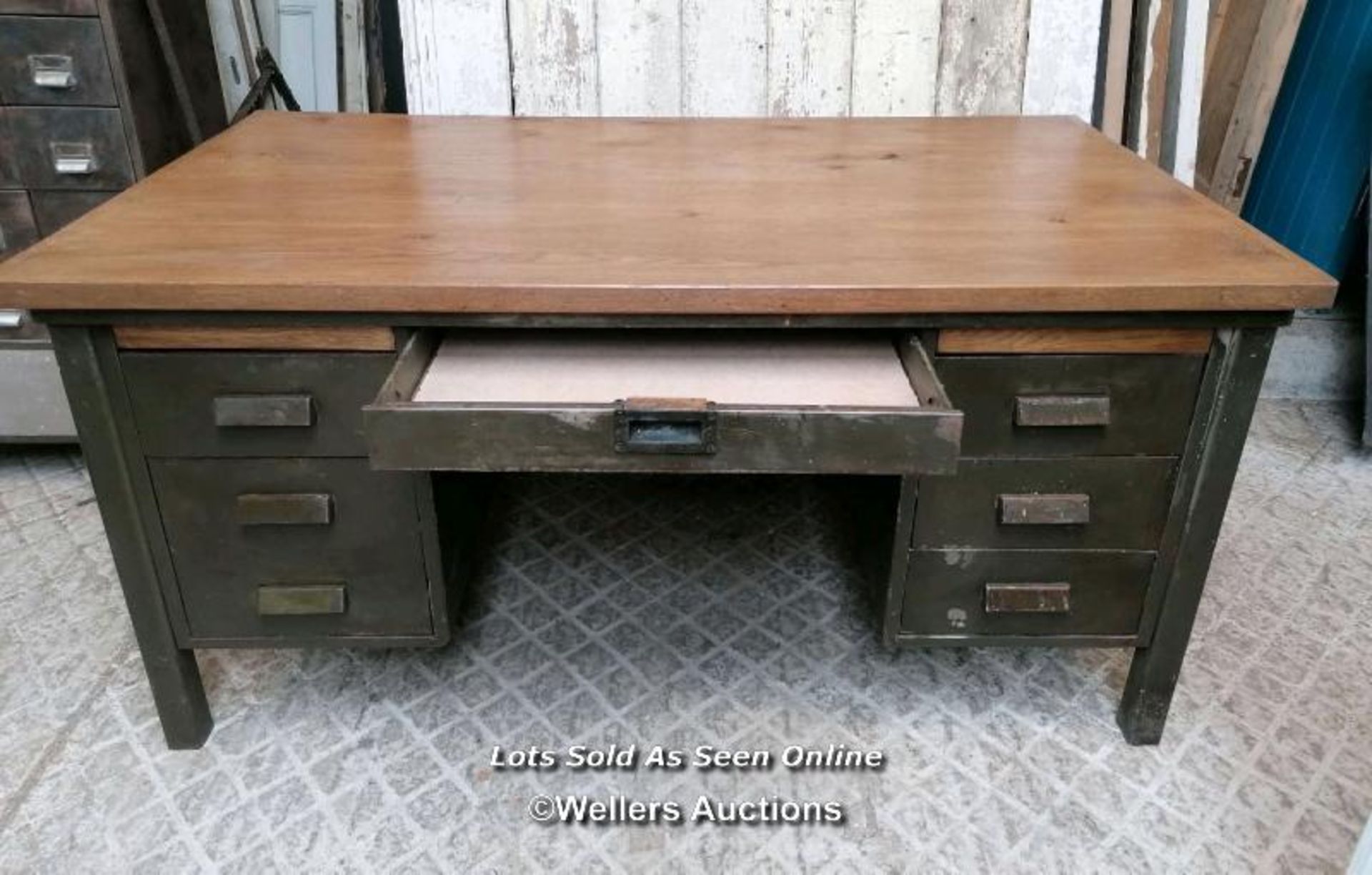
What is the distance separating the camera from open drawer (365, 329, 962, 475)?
0.89 meters

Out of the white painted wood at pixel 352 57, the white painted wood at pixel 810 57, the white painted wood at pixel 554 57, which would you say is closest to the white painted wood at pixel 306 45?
the white painted wood at pixel 352 57

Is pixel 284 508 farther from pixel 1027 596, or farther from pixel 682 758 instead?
pixel 1027 596

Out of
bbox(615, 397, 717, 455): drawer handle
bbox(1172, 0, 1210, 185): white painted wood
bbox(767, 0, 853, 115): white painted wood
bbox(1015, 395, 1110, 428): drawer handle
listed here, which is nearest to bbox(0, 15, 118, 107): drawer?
bbox(767, 0, 853, 115): white painted wood

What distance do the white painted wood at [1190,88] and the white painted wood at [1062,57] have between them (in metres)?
0.02

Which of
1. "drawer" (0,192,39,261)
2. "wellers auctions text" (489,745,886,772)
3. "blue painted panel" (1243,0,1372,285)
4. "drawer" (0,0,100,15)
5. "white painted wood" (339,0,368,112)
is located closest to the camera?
"wellers auctions text" (489,745,886,772)

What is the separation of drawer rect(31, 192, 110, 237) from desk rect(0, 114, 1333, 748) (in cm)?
50

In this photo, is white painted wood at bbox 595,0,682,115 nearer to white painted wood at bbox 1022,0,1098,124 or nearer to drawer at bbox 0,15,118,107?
white painted wood at bbox 1022,0,1098,124

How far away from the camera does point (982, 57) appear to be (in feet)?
5.64

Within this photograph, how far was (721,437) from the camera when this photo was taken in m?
0.91

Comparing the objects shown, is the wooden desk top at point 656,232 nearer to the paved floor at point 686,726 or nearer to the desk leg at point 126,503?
the desk leg at point 126,503

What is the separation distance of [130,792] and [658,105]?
1.32m

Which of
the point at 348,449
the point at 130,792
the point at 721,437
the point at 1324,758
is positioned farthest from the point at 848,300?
the point at 130,792

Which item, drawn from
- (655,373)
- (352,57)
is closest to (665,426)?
(655,373)

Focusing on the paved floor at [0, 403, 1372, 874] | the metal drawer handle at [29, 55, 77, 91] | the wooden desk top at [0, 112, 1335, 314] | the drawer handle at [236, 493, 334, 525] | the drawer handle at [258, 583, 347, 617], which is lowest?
the paved floor at [0, 403, 1372, 874]
